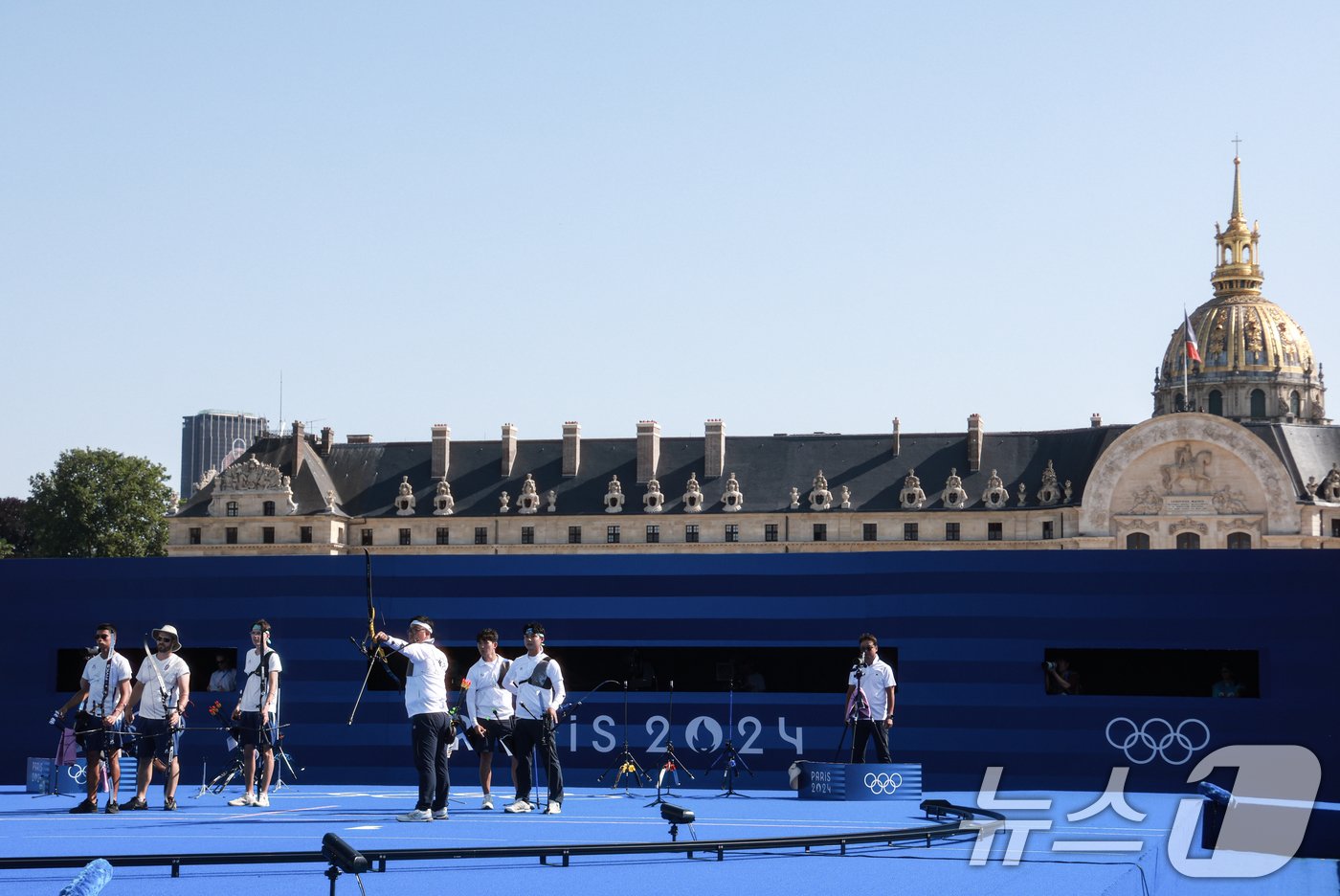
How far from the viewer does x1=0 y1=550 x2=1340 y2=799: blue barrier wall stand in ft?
70.0

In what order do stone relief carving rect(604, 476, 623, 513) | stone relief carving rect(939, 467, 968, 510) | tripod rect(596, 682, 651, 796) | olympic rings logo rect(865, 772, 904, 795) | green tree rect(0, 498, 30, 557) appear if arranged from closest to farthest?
1. olympic rings logo rect(865, 772, 904, 795)
2. tripod rect(596, 682, 651, 796)
3. stone relief carving rect(939, 467, 968, 510)
4. stone relief carving rect(604, 476, 623, 513)
5. green tree rect(0, 498, 30, 557)

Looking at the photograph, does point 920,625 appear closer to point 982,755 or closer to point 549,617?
point 982,755

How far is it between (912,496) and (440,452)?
27.2 metres

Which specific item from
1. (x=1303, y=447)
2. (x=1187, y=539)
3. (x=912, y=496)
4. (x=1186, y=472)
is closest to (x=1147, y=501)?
(x=1186, y=472)

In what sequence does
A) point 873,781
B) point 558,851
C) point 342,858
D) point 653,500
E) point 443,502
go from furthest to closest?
point 443,502 → point 653,500 → point 873,781 → point 558,851 → point 342,858

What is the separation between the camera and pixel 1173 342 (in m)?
145

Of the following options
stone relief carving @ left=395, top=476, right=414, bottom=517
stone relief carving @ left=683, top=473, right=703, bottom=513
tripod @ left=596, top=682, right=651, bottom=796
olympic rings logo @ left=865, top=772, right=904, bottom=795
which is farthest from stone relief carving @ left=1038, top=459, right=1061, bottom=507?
olympic rings logo @ left=865, top=772, right=904, bottom=795

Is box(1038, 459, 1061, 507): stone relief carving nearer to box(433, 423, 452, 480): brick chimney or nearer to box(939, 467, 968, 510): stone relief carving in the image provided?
box(939, 467, 968, 510): stone relief carving

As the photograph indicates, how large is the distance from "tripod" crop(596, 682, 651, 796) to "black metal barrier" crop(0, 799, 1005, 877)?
527cm

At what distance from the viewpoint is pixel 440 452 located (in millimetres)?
100688

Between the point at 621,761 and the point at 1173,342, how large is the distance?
13031cm

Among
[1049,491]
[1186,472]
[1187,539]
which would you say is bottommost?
[1187,539]

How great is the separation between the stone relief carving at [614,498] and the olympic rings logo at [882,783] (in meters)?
78.2

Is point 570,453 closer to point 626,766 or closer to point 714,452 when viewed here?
point 714,452
